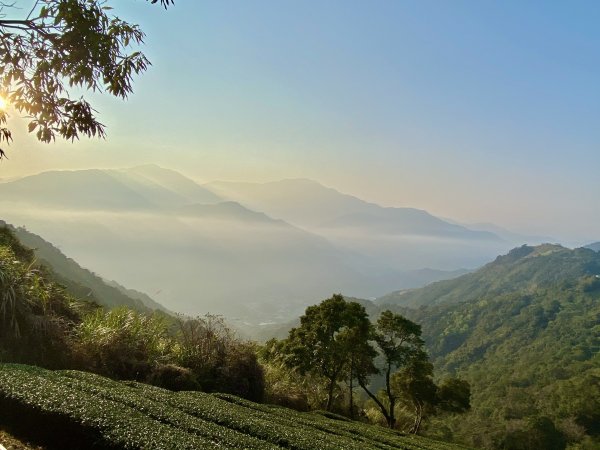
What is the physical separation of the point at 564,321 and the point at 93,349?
592 ft

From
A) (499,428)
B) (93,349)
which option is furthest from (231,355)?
(499,428)

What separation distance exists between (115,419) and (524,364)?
135995 mm

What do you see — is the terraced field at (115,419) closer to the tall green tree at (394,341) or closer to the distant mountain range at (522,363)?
the tall green tree at (394,341)

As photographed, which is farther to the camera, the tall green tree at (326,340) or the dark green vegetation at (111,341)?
the tall green tree at (326,340)

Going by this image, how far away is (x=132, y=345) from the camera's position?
36.1 feet

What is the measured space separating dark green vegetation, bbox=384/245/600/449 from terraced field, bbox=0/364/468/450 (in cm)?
4237

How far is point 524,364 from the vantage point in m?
120

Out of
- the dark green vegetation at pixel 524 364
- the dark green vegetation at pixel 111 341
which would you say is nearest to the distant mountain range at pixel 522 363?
the dark green vegetation at pixel 524 364

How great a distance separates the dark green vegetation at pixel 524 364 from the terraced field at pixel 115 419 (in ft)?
139

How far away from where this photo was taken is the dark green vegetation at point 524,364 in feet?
194

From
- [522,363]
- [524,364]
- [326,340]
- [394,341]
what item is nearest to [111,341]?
[326,340]

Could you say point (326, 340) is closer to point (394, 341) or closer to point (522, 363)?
point (394, 341)

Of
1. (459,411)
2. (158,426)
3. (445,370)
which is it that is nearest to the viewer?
(158,426)

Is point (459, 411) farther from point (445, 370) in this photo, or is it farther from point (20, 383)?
point (445, 370)
